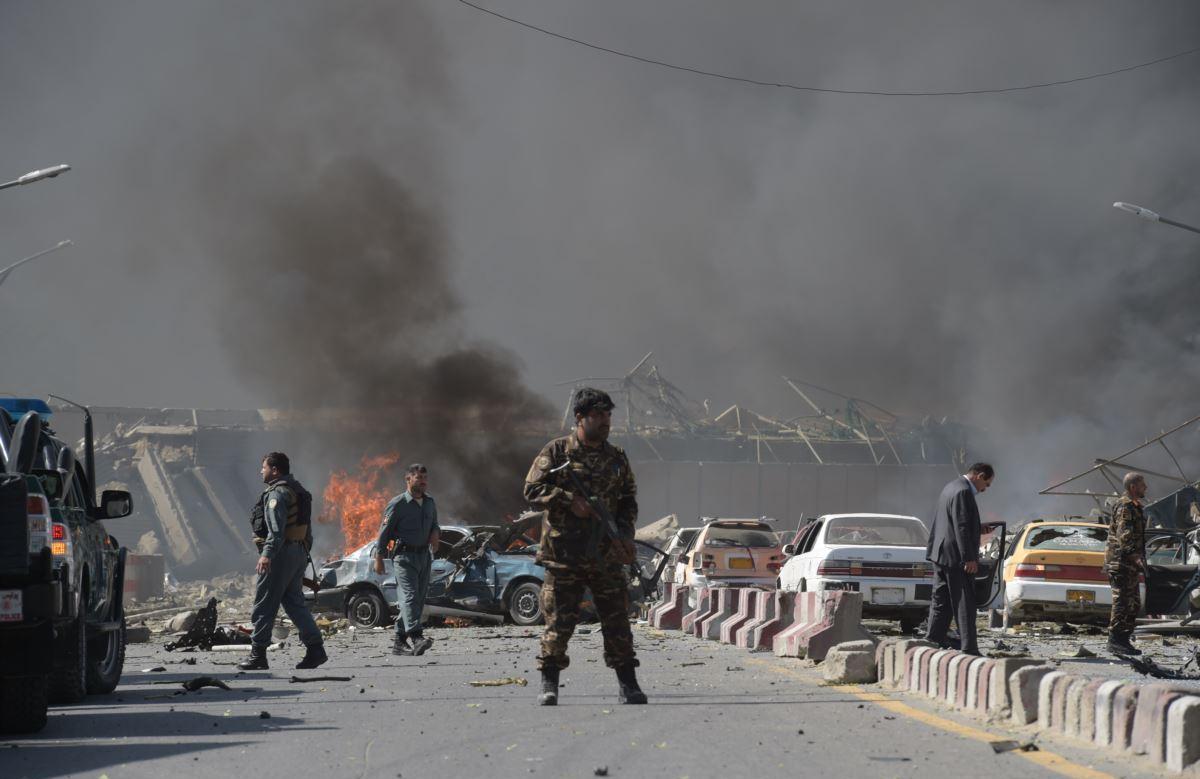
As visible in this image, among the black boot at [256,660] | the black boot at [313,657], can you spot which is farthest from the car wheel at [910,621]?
the black boot at [256,660]

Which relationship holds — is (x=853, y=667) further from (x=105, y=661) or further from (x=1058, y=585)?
(x=1058, y=585)

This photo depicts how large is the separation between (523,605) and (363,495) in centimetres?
2915

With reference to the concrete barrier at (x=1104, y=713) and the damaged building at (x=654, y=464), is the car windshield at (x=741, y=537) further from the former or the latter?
the damaged building at (x=654, y=464)

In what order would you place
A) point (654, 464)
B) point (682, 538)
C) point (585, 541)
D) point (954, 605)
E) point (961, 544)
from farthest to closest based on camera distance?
point (654, 464), point (682, 538), point (954, 605), point (961, 544), point (585, 541)

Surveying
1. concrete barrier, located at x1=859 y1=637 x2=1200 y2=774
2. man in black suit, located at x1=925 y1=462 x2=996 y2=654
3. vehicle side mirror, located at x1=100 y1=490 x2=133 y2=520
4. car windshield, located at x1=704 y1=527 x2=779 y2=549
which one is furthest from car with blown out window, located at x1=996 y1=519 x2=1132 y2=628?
vehicle side mirror, located at x1=100 y1=490 x2=133 y2=520

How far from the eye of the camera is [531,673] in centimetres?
1127

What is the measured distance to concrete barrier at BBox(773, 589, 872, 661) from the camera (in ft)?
38.7

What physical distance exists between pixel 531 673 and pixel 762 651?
11.2 feet

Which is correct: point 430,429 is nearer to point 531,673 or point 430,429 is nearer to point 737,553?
point 737,553

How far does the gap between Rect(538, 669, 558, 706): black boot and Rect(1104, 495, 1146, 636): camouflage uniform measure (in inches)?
251

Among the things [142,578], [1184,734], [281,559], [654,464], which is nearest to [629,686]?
[1184,734]

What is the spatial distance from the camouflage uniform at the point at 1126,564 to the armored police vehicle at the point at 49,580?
841 centimetres

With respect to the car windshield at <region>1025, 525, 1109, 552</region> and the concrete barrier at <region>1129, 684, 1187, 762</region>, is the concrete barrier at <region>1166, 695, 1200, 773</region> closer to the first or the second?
the concrete barrier at <region>1129, 684, 1187, 762</region>

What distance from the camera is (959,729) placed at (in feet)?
23.6
